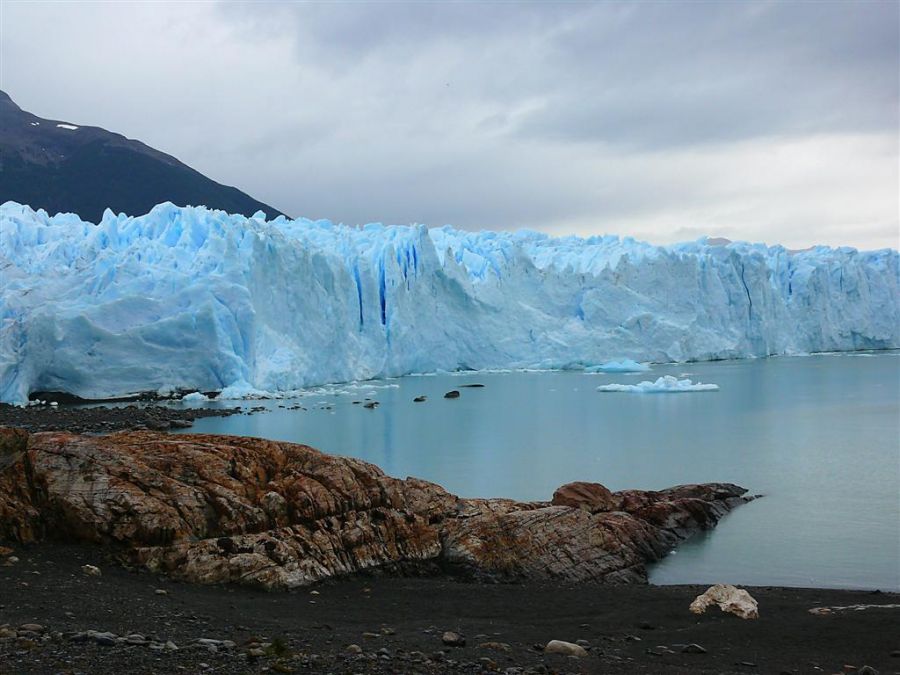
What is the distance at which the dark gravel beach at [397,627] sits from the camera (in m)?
3.89

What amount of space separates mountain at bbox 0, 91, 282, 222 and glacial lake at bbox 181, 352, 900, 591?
104 ft

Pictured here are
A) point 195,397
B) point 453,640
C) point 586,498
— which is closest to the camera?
point 453,640

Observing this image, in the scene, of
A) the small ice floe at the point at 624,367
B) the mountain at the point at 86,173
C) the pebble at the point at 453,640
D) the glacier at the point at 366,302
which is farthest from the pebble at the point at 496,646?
the mountain at the point at 86,173

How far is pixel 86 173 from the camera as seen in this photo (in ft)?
181

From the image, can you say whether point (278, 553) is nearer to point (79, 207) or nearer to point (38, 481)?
point (38, 481)

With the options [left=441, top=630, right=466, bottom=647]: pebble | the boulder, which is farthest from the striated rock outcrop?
the boulder

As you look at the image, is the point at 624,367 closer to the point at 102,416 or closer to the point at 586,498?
the point at 102,416

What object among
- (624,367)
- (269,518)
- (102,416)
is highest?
(624,367)

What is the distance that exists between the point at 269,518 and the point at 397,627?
5.39 feet

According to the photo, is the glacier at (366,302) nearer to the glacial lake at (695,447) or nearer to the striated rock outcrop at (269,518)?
the glacial lake at (695,447)

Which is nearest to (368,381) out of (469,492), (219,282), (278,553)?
(219,282)

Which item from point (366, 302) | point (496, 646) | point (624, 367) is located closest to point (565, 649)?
point (496, 646)

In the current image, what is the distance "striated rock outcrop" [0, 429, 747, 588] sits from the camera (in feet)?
19.5

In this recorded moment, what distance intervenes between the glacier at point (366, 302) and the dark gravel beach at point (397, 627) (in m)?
17.7
